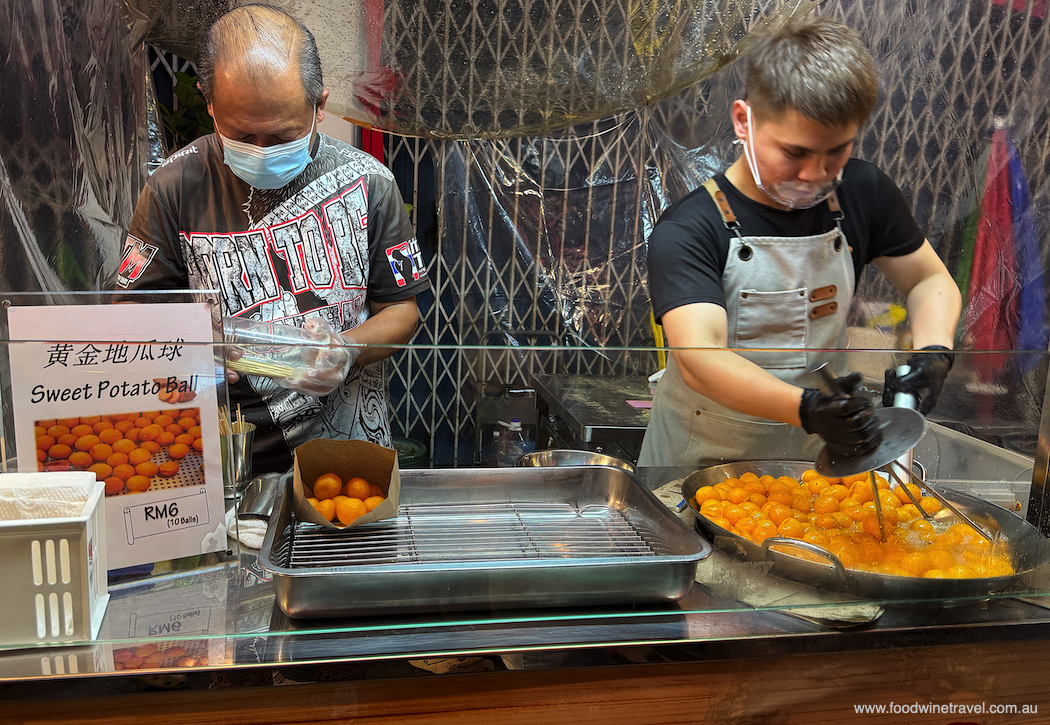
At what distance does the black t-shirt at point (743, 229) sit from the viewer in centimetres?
136

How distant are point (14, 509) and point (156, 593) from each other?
177 millimetres

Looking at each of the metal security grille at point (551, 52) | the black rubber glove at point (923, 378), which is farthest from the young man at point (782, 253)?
the metal security grille at point (551, 52)

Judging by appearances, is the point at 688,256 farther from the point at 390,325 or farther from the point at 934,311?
the point at 390,325

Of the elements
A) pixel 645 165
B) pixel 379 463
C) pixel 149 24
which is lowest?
pixel 379 463

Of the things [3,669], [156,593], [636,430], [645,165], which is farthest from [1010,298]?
[3,669]

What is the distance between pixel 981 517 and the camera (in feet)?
3.23

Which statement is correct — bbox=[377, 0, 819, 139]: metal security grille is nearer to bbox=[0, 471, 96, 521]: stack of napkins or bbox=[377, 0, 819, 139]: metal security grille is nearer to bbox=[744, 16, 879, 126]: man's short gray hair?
bbox=[744, 16, 879, 126]: man's short gray hair

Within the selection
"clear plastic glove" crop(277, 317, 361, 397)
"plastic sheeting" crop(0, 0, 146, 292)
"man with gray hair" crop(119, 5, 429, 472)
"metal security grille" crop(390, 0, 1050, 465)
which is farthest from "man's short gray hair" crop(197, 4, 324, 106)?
"metal security grille" crop(390, 0, 1050, 465)

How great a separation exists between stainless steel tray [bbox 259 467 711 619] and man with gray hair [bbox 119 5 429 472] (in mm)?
501

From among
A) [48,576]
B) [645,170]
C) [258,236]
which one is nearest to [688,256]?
[258,236]

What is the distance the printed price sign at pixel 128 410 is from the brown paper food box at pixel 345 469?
10 cm

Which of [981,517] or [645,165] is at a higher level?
[645,165]

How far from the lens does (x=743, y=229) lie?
149 centimetres

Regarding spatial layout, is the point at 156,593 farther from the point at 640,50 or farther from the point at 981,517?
the point at 640,50
